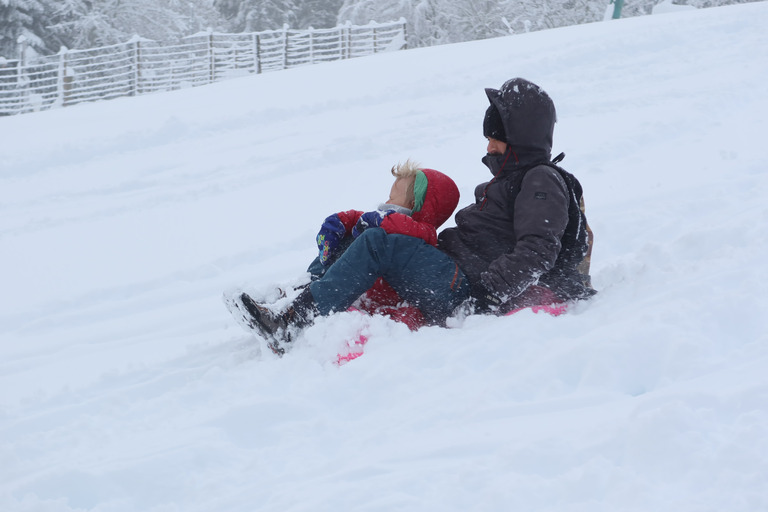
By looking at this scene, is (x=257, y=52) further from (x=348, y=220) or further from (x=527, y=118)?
(x=527, y=118)

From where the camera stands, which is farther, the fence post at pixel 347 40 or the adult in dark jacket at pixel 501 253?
the fence post at pixel 347 40

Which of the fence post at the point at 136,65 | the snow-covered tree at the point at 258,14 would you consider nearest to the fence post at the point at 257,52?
the fence post at the point at 136,65

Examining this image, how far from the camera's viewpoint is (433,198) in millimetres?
3621

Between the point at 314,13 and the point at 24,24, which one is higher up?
the point at 314,13

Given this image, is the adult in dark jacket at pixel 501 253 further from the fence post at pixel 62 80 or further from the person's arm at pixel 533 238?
the fence post at pixel 62 80

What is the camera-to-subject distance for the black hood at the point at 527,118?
3.29m

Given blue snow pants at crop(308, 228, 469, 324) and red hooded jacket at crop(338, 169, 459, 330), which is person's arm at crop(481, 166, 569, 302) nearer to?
blue snow pants at crop(308, 228, 469, 324)

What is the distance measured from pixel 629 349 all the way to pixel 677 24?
35.7ft

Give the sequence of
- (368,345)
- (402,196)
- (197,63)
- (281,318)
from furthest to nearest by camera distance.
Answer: (197,63) → (402,196) → (281,318) → (368,345)

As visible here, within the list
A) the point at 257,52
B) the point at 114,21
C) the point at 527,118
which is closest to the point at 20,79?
the point at 257,52

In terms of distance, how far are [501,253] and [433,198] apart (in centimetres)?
50

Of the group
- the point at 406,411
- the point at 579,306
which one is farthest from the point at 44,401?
the point at 579,306

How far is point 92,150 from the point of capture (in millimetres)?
8539

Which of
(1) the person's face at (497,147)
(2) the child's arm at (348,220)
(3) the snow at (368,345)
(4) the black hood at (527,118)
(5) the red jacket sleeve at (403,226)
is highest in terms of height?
(4) the black hood at (527,118)
